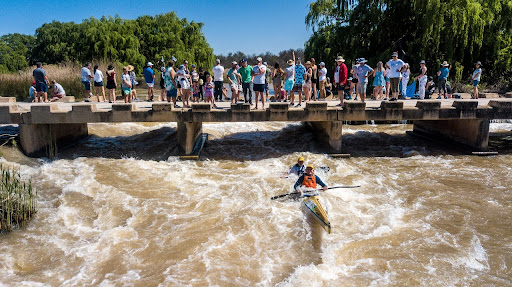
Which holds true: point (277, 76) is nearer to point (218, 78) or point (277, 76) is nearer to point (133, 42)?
point (218, 78)

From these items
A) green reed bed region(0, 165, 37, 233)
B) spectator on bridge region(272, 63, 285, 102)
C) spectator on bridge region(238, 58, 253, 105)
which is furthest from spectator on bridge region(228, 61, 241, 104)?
green reed bed region(0, 165, 37, 233)

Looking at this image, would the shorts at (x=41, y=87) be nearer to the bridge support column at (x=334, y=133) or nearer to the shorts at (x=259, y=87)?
the shorts at (x=259, y=87)

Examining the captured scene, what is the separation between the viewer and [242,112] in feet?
42.5

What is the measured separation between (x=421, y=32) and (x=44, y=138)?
812 inches

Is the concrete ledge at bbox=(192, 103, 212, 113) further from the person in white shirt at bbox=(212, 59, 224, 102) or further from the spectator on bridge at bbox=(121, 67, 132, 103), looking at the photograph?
the spectator on bridge at bbox=(121, 67, 132, 103)

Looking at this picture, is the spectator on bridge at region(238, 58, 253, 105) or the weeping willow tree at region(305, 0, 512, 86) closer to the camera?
the spectator on bridge at region(238, 58, 253, 105)

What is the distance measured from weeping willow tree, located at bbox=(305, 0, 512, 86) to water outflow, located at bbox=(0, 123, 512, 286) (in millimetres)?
10490

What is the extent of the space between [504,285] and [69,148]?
13.4m

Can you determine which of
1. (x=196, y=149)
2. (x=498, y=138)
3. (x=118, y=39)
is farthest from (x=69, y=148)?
(x=118, y=39)

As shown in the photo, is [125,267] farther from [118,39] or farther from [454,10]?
[118,39]

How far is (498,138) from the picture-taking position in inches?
644

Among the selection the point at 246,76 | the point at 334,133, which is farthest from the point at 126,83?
the point at 334,133

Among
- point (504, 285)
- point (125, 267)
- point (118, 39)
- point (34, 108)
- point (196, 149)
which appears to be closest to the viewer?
point (504, 285)

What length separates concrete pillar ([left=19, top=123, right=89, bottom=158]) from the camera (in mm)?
12789
